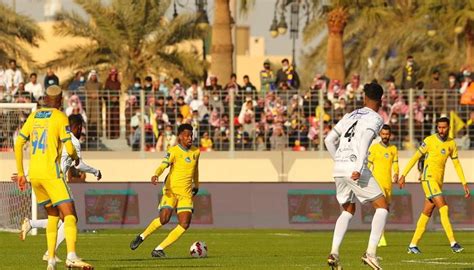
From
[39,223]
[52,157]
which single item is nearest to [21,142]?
[52,157]

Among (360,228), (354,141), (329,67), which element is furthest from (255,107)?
(354,141)

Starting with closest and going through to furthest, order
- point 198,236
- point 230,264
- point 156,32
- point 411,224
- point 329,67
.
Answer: point 230,264 < point 198,236 < point 411,224 < point 329,67 < point 156,32

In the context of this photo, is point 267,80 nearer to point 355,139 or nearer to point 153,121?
point 153,121

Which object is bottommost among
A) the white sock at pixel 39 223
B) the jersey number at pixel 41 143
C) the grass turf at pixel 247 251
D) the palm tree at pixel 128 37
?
the grass turf at pixel 247 251

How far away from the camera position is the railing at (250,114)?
1328 inches

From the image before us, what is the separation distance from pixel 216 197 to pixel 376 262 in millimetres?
14628

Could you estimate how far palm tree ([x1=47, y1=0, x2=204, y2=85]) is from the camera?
52.3 meters

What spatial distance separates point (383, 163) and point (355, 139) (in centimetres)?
774

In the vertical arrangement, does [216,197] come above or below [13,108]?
below

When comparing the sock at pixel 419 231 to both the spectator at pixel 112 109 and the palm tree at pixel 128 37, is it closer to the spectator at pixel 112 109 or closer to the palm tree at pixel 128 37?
the spectator at pixel 112 109

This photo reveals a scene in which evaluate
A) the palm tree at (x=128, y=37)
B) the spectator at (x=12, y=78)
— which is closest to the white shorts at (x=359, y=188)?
the spectator at (x=12, y=78)

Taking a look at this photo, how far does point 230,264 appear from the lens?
18734 millimetres

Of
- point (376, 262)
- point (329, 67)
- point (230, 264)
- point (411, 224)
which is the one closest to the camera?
point (376, 262)

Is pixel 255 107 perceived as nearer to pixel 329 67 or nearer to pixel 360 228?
pixel 360 228
